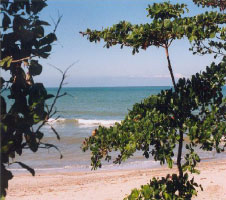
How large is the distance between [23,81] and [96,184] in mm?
9783

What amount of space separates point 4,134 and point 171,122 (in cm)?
227

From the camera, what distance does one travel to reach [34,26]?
2.23 m

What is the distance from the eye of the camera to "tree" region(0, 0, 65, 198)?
2.02m

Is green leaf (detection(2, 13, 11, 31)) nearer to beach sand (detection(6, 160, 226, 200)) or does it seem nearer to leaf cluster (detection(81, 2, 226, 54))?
leaf cluster (detection(81, 2, 226, 54))

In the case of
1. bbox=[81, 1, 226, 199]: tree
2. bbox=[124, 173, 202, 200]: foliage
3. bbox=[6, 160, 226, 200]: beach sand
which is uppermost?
bbox=[81, 1, 226, 199]: tree

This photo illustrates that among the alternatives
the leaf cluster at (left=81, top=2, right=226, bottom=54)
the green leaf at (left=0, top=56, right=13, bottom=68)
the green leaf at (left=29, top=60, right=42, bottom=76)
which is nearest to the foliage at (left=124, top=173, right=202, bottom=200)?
the leaf cluster at (left=81, top=2, right=226, bottom=54)

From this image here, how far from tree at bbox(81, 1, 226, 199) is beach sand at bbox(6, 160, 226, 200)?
554 centimetres

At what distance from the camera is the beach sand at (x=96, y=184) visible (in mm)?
10016

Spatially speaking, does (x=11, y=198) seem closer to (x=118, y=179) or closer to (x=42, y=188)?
(x=42, y=188)

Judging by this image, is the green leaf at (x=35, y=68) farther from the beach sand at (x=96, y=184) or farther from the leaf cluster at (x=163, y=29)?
the beach sand at (x=96, y=184)

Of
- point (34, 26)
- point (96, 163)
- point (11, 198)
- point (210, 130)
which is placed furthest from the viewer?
point (11, 198)

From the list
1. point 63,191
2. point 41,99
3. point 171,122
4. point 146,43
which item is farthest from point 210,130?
point 63,191

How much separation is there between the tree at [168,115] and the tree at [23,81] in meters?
1.57

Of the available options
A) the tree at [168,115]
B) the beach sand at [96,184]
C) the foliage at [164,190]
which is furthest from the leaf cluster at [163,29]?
the beach sand at [96,184]
